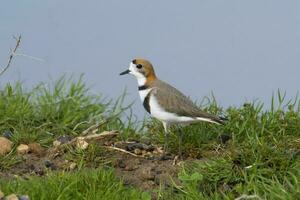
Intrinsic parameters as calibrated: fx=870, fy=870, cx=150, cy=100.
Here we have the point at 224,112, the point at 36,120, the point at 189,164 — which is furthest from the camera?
the point at 36,120

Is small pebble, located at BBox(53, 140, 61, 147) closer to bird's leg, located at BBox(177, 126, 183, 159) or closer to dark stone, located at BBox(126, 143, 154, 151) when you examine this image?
dark stone, located at BBox(126, 143, 154, 151)

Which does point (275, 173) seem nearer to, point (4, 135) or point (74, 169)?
point (74, 169)

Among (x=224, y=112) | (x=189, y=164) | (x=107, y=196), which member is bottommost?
(x=107, y=196)

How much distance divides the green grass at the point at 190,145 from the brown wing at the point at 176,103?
351 millimetres

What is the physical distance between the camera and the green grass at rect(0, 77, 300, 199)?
800cm

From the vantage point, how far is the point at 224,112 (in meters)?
10.1

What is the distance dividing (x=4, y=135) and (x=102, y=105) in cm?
161

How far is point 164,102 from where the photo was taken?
9.27m

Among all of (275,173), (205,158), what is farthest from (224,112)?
(275,173)

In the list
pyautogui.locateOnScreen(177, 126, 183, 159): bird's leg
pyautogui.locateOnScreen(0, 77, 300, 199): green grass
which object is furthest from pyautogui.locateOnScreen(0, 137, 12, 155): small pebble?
pyautogui.locateOnScreen(177, 126, 183, 159): bird's leg

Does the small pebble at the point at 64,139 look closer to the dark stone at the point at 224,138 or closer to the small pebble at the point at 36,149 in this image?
the small pebble at the point at 36,149

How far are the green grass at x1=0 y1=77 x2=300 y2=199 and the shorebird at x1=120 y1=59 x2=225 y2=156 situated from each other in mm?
318

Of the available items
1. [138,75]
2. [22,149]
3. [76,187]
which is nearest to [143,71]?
[138,75]

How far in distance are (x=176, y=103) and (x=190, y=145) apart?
0.48 metres
